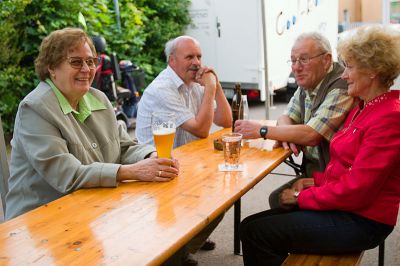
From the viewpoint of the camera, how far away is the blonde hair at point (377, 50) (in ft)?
5.73

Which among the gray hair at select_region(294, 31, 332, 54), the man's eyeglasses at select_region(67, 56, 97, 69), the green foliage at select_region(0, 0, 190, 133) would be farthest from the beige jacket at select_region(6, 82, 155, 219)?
the green foliage at select_region(0, 0, 190, 133)

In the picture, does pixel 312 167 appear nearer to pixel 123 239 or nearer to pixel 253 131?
pixel 253 131

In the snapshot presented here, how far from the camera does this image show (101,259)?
1149mm

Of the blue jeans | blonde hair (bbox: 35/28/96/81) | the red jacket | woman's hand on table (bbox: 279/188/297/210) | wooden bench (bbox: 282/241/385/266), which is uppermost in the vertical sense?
blonde hair (bbox: 35/28/96/81)

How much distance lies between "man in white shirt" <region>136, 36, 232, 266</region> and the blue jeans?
0.69 metres

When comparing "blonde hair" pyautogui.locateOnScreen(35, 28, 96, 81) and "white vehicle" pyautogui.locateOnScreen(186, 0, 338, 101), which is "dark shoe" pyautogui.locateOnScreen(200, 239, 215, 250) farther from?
"white vehicle" pyautogui.locateOnScreen(186, 0, 338, 101)

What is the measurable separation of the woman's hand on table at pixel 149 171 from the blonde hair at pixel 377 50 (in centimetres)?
87

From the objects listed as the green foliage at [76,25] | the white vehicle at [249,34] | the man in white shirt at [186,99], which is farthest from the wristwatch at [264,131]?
the white vehicle at [249,34]

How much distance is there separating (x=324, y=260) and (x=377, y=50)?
2.76 ft

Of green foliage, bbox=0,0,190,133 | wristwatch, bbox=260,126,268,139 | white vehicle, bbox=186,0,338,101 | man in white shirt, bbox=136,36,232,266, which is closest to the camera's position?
wristwatch, bbox=260,126,268,139

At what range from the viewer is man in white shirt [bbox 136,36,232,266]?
2.59m

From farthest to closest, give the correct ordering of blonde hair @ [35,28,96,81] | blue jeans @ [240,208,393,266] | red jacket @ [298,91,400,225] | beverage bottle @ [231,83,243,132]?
beverage bottle @ [231,83,243,132] → blonde hair @ [35,28,96,81] → blue jeans @ [240,208,393,266] → red jacket @ [298,91,400,225]

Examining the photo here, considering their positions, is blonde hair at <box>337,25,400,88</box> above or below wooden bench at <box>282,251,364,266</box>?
above

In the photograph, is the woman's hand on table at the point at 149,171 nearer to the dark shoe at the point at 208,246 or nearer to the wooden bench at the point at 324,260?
the wooden bench at the point at 324,260
